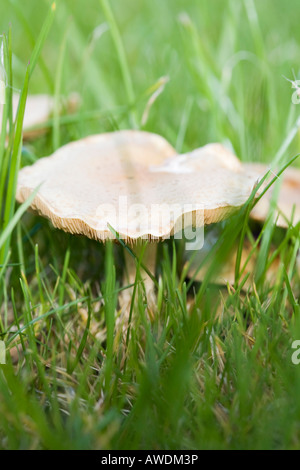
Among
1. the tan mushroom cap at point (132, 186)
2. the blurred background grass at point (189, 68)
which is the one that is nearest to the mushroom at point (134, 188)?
the tan mushroom cap at point (132, 186)

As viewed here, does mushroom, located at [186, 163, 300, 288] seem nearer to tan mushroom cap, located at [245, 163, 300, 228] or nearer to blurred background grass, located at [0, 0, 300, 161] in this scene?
tan mushroom cap, located at [245, 163, 300, 228]

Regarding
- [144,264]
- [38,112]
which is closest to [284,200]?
[144,264]

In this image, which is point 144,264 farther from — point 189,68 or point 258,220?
point 189,68

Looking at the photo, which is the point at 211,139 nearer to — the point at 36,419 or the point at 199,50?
the point at 199,50

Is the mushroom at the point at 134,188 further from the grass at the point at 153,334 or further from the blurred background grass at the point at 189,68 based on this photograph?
the blurred background grass at the point at 189,68

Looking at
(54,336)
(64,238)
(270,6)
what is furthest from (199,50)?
(270,6)
